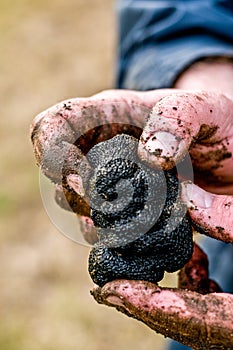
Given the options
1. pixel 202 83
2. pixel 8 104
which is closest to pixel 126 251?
pixel 202 83

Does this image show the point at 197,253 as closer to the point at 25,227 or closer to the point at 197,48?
the point at 197,48

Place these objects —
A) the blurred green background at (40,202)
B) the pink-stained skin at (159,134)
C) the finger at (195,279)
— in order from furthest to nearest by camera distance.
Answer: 1. the blurred green background at (40,202)
2. the finger at (195,279)
3. the pink-stained skin at (159,134)

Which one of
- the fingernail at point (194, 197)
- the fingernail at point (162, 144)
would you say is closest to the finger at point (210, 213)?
the fingernail at point (194, 197)

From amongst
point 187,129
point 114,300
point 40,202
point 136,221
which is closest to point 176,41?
point 187,129

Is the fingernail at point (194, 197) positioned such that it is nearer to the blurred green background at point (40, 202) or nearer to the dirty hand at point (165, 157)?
the dirty hand at point (165, 157)

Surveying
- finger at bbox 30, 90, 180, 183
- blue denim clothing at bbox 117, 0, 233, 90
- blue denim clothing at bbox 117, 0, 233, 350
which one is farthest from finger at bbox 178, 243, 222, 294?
blue denim clothing at bbox 117, 0, 233, 90

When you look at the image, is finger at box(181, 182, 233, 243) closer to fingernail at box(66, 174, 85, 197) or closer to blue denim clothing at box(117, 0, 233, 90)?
fingernail at box(66, 174, 85, 197)
